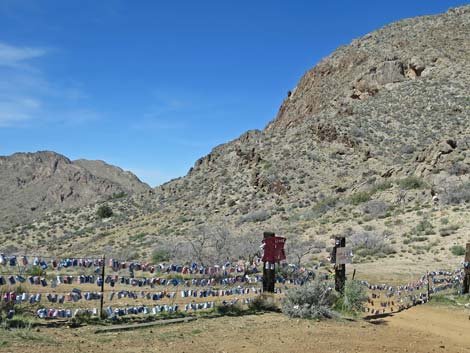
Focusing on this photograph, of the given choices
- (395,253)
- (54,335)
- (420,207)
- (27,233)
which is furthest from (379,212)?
(27,233)

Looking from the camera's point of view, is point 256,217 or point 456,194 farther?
point 256,217

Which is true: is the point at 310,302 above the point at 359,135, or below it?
below

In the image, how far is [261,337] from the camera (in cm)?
984

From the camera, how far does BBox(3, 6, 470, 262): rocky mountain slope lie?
32.0m

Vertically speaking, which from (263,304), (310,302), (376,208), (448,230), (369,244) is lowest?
(263,304)

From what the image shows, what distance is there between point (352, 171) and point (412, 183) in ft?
28.8

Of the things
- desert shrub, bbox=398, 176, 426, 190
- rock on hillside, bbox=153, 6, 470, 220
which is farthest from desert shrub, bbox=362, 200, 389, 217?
rock on hillside, bbox=153, 6, 470, 220

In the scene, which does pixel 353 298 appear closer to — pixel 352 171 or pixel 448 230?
pixel 448 230

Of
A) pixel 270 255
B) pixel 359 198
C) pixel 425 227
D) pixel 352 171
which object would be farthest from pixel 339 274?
pixel 352 171

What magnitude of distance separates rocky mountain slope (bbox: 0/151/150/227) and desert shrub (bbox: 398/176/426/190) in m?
65.6

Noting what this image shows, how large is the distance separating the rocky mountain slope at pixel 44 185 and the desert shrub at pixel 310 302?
3267 inches

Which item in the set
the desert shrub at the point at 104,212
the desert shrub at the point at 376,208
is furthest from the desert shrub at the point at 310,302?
the desert shrub at the point at 104,212

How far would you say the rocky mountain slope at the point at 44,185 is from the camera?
94.2m

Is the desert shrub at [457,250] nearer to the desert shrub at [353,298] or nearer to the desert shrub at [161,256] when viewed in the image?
the desert shrub at [353,298]
